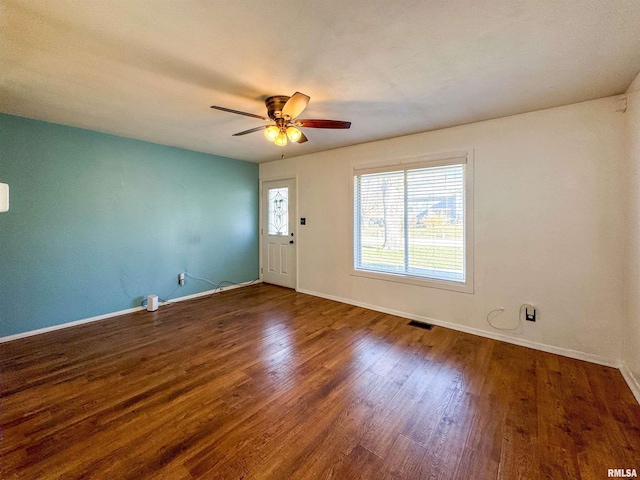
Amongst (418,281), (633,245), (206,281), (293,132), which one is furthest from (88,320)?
(633,245)

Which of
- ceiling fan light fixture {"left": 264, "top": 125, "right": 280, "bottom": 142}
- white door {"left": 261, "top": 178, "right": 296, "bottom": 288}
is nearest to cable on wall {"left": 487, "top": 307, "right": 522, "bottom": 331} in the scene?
ceiling fan light fixture {"left": 264, "top": 125, "right": 280, "bottom": 142}

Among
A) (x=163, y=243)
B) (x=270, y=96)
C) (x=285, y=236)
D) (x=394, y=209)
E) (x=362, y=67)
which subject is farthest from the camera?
(x=285, y=236)

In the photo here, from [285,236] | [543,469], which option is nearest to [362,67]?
[543,469]

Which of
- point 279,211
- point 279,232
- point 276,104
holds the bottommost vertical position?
point 279,232

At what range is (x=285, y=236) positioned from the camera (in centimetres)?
523

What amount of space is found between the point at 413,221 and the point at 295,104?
87.8 inches

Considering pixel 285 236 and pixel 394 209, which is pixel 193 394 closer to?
pixel 394 209

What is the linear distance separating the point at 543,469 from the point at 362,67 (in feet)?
8.93

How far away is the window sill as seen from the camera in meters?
3.21

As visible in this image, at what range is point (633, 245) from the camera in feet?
7.23

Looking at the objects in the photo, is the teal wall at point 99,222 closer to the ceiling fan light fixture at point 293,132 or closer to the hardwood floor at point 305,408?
the hardwood floor at point 305,408

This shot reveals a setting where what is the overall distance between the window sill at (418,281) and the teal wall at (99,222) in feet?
8.86

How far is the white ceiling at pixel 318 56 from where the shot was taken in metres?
1.44

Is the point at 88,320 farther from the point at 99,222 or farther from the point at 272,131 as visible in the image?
the point at 272,131
